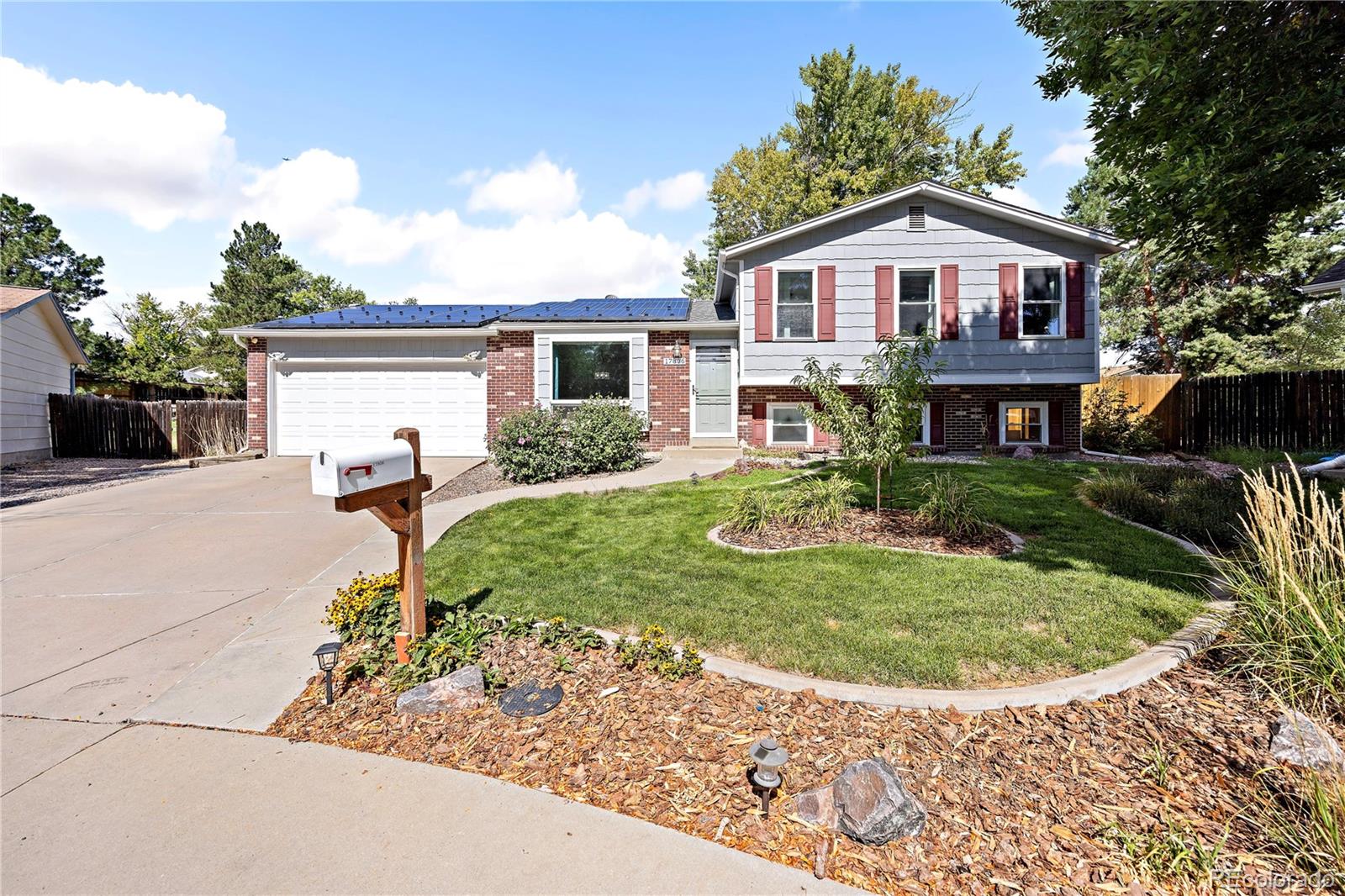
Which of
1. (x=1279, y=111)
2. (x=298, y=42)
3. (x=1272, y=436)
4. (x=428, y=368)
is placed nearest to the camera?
(x=1279, y=111)

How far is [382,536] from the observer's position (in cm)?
671

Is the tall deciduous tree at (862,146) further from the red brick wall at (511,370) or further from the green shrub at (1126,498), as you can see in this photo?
the green shrub at (1126,498)

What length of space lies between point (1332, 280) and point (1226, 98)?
51.7 feet

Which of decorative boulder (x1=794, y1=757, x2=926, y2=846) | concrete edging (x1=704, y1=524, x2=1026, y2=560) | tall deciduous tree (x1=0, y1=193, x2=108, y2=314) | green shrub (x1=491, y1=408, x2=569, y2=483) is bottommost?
decorative boulder (x1=794, y1=757, x2=926, y2=846)

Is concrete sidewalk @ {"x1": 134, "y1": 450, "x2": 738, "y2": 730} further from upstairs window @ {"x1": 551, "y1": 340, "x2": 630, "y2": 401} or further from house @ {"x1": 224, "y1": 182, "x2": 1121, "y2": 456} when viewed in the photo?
house @ {"x1": 224, "y1": 182, "x2": 1121, "y2": 456}

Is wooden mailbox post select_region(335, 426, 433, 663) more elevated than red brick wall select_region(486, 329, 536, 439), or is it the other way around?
red brick wall select_region(486, 329, 536, 439)

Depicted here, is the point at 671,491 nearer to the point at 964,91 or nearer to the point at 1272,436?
the point at 1272,436

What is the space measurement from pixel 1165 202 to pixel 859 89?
20.8 m

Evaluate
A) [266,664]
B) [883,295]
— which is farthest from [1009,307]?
[266,664]

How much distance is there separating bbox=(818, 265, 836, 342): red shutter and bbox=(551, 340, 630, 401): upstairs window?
457cm

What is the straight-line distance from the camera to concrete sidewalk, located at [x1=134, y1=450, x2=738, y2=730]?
10.3 feet

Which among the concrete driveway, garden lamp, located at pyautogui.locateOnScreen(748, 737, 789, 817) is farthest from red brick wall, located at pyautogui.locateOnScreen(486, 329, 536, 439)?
garden lamp, located at pyautogui.locateOnScreen(748, 737, 789, 817)

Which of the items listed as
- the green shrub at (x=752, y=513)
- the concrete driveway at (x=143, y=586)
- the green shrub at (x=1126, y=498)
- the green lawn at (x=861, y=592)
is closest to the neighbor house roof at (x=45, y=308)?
the concrete driveway at (x=143, y=586)

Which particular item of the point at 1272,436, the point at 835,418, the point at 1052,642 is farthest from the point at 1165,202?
the point at 1272,436
